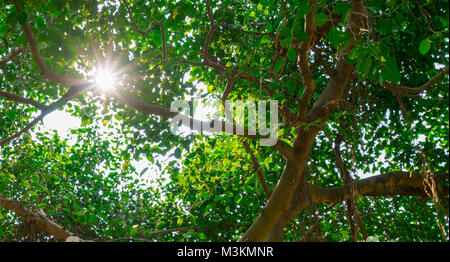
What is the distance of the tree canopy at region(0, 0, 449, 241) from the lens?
230 centimetres

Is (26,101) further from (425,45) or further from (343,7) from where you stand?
(425,45)

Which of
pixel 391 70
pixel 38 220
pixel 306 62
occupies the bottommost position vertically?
A: pixel 38 220

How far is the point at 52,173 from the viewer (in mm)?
4730

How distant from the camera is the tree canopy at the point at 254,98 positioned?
2299 millimetres

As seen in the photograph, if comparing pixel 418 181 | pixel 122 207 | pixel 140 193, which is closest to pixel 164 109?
pixel 418 181

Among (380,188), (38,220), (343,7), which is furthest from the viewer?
(38,220)

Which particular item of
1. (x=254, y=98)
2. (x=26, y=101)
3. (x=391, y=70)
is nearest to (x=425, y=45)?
(x=391, y=70)

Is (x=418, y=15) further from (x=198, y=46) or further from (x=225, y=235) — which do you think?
(x=225, y=235)

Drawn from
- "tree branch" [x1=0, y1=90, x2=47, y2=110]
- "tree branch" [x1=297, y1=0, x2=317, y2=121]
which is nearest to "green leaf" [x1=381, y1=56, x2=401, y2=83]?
"tree branch" [x1=297, y1=0, x2=317, y2=121]

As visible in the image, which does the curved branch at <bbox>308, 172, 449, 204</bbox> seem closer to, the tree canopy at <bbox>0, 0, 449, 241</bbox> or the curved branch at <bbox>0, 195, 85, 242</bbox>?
the tree canopy at <bbox>0, 0, 449, 241</bbox>

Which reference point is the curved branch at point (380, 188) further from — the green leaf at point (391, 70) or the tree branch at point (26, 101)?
the tree branch at point (26, 101)

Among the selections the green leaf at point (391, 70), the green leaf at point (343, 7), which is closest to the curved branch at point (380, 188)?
the green leaf at point (391, 70)

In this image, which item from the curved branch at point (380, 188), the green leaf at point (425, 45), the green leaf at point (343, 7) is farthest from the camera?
the curved branch at point (380, 188)

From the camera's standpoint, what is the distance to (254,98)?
11.3 ft
